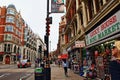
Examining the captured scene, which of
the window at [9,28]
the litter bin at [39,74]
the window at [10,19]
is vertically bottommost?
the litter bin at [39,74]

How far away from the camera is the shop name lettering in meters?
10.0

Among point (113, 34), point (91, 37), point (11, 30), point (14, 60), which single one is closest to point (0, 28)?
point (11, 30)

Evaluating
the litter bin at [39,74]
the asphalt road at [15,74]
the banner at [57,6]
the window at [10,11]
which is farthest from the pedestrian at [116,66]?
the window at [10,11]

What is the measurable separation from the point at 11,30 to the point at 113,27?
60.8 m

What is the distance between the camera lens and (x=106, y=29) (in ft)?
37.9

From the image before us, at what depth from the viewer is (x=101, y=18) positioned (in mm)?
12344

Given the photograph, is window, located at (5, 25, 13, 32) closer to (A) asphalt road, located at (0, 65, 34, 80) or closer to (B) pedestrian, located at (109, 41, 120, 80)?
(A) asphalt road, located at (0, 65, 34, 80)

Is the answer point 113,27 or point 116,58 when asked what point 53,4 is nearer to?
point 113,27

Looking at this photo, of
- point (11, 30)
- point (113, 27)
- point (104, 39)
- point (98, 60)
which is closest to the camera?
point (113, 27)

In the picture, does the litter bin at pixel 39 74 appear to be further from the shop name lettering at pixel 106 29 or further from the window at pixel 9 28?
the window at pixel 9 28

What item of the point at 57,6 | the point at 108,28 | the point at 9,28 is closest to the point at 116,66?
the point at 108,28

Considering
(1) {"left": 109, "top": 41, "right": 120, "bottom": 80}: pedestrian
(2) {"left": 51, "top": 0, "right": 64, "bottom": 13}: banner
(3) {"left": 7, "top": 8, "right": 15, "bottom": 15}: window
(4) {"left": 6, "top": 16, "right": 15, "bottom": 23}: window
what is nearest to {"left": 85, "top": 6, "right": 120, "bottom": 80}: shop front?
(2) {"left": 51, "top": 0, "right": 64, "bottom": 13}: banner

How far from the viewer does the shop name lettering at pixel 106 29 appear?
10008 millimetres

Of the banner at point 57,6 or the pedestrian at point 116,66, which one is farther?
the banner at point 57,6
